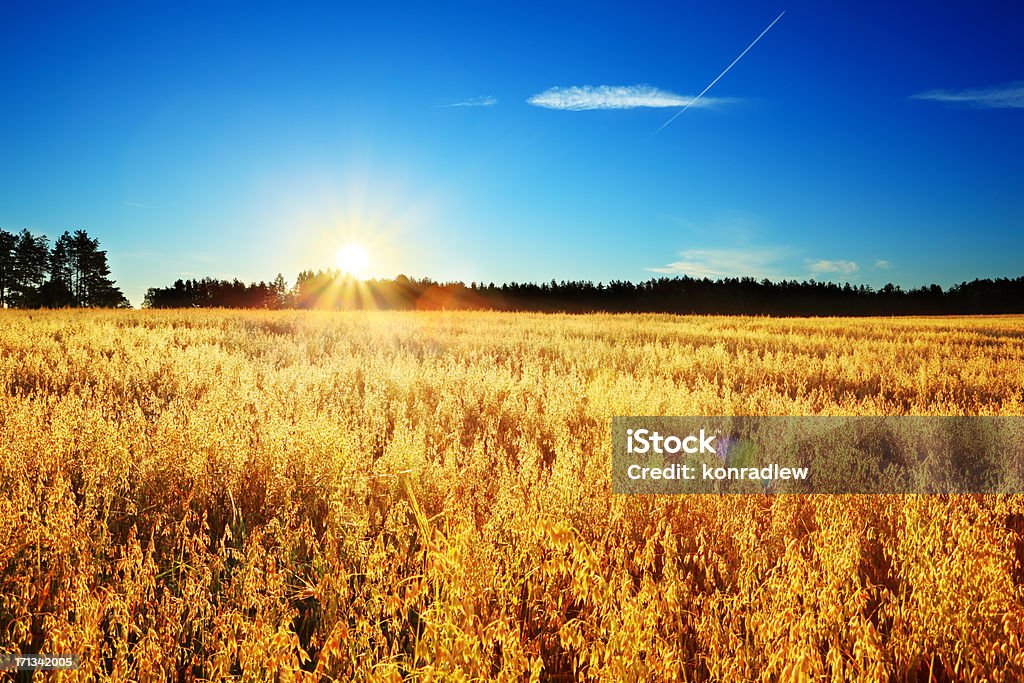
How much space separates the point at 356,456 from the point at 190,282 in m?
106

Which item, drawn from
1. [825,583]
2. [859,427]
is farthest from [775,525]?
[859,427]

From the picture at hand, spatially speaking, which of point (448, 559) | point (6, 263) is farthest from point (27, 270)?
point (448, 559)

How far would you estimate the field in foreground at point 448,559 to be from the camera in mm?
1754

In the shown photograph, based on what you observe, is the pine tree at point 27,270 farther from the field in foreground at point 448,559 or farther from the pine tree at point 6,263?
the field in foreground at point 448,559

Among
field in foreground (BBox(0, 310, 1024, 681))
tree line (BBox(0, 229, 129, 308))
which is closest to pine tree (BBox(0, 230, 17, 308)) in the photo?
tree line (BBox(0, 229, 129, 308))

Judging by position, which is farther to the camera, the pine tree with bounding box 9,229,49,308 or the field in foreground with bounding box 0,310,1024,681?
the pine tree with bounding box 9,229,49,308

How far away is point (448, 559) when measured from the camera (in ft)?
6.52

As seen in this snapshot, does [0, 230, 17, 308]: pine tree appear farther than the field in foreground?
Yes

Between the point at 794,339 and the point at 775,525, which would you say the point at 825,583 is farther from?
the point at 794,339

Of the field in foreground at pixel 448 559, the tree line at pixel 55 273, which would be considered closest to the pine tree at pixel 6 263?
the tree line at pixel 55 273

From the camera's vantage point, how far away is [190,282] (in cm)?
9425

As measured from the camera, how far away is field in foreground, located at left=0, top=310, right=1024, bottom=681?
175cm

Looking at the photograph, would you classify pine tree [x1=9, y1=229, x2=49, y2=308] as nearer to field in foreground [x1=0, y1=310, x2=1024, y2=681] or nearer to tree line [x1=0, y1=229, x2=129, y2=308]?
tree line [x1=0, y1=229, x2=129, y2=308]

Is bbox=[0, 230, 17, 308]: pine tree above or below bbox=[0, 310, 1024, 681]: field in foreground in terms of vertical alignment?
above
